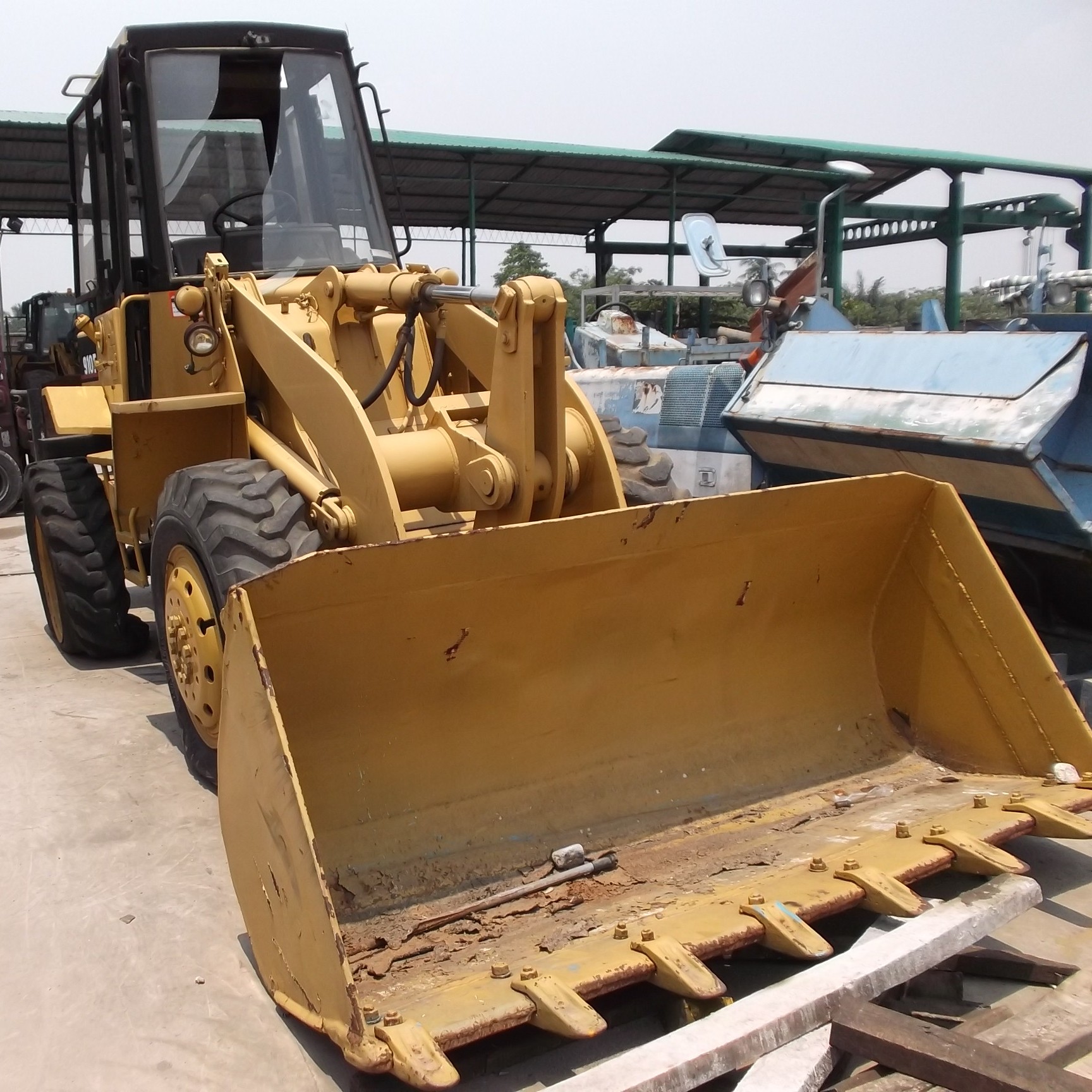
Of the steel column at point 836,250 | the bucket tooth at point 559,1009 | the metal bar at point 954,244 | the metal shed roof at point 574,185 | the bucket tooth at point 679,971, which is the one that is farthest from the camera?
the metal bar at point 954,244

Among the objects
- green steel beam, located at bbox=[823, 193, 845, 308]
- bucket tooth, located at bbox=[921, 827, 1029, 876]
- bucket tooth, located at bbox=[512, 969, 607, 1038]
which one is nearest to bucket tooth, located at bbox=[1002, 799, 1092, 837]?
bucket tooth, located at bbox=[921, 827, 1029, 876]

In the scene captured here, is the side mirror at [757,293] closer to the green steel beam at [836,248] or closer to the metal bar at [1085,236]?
the green steel beam at [836,248]

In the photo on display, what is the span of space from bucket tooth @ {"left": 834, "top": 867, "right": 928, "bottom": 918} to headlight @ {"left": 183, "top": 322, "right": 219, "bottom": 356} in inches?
122

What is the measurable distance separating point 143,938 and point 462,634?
4.12 feet

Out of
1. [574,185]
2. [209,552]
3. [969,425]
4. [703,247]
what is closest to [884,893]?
[209,552]

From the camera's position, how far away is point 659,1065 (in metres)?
2.34

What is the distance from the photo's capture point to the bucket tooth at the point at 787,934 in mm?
2658

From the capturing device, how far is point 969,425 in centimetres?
506

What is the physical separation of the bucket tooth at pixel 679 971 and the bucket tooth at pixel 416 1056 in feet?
1.76

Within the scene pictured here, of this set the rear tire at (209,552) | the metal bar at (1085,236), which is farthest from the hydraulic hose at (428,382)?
the metal bar at (1085,236)

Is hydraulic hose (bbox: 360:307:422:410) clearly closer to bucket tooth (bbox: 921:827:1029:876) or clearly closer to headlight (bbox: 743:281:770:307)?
bucket tooth (bbox: 921:827:1029:876)

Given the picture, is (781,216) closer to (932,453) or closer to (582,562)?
(932,453)

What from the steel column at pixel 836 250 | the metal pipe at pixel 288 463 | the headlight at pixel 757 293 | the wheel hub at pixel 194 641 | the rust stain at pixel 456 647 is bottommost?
the wheel hub at pixel 194 641

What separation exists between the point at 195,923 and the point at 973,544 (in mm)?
2747
